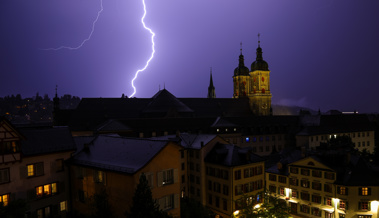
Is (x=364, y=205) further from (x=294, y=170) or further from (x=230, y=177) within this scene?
(x=230, y=177)

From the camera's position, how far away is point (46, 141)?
93.7ft

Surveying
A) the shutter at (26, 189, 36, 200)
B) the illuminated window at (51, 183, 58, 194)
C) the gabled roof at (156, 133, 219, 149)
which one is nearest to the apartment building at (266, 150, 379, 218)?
the gabled roof at (156, 133, 219, 149)

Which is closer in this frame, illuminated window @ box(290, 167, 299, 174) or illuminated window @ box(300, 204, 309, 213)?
illuminated window @ box(300, 204, 309, 213)

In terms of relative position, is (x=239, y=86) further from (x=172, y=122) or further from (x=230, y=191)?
(x=230, y=191)

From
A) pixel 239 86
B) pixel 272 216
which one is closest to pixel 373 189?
pixel 272 216

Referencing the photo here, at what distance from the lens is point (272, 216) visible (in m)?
27.8

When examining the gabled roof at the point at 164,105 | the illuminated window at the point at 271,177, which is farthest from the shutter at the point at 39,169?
the gabled roof at the point at 164,105

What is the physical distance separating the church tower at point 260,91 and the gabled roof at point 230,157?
62.1 meters

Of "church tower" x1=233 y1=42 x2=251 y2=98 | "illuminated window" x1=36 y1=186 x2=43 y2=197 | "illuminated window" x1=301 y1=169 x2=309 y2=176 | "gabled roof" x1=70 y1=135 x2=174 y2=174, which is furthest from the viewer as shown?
"church tower" x1=233 y1=42 x2=251 y2=98

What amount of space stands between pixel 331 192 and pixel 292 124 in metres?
45.4

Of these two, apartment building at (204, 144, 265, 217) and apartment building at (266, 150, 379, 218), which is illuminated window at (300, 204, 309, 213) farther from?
apartment building at (204, 144, 265, 217)

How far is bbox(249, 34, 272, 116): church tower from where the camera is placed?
341ft

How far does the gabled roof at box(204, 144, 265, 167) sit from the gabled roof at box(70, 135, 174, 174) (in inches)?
731

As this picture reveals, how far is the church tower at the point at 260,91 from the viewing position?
104m
